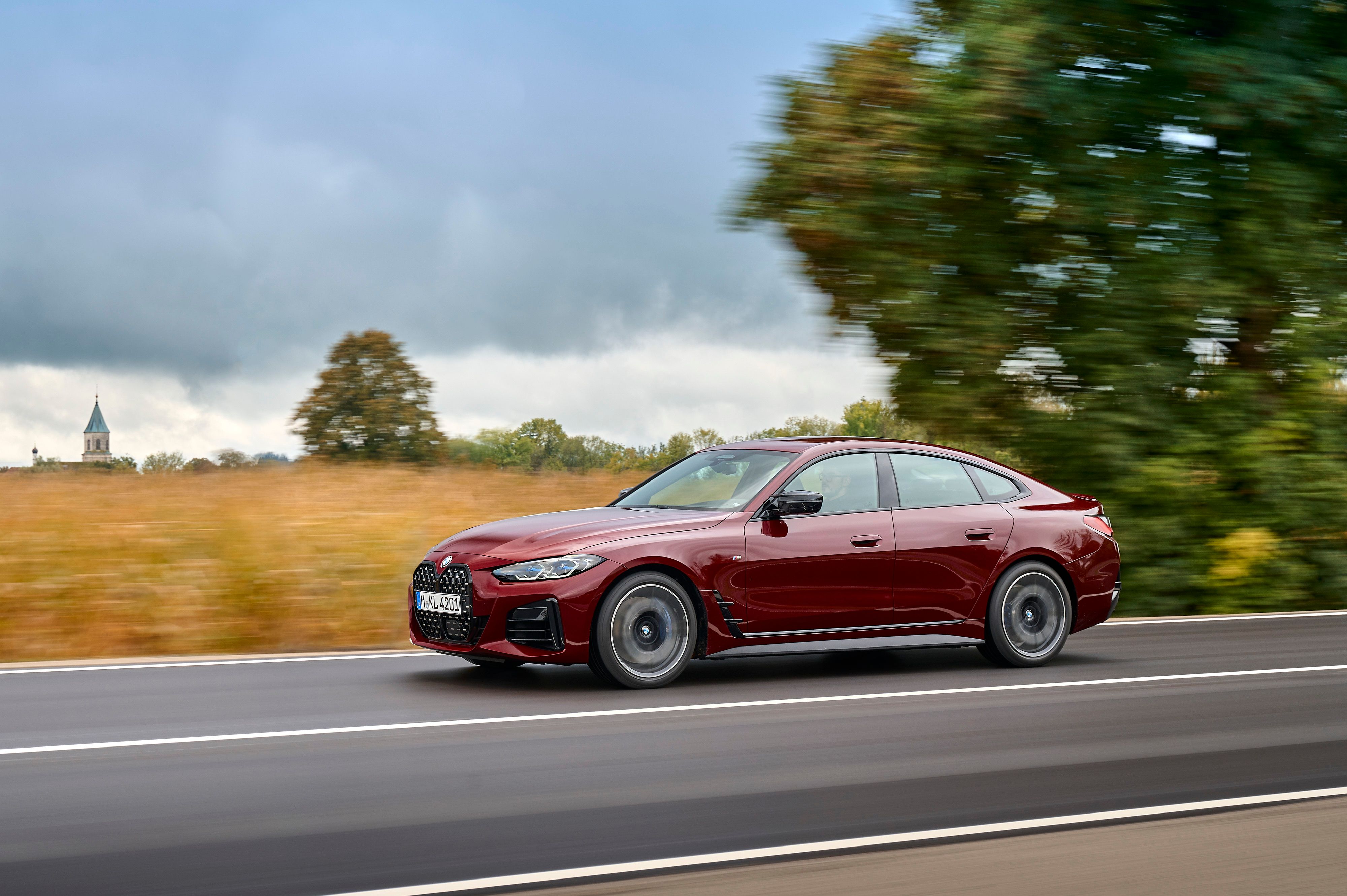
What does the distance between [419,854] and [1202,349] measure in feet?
42.3

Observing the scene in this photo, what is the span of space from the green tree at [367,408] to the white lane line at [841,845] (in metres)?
34.2

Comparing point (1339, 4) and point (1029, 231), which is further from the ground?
point (1339, 4)

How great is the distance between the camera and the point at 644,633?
8539mm

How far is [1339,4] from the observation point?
16.0m

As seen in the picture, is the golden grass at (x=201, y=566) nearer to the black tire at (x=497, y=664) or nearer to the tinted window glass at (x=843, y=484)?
the black tire at (x=497, y=664)

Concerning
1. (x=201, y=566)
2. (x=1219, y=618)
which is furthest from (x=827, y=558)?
(x=1219, y=618)

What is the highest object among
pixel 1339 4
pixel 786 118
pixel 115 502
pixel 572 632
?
pixel 1339 4

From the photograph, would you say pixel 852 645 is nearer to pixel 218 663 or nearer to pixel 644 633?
pixel 644 633

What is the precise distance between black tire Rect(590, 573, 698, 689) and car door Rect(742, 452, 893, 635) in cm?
46

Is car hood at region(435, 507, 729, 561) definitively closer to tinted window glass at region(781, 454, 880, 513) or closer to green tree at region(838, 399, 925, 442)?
tinted window glass at region(781, 454, 880, 513)

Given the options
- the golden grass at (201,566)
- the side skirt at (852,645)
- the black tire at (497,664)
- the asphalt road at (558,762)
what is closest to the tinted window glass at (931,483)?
the side skirt at (852,645)

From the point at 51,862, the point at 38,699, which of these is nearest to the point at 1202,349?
the point at 38,699

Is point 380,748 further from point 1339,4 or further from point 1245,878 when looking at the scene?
point 1339,4

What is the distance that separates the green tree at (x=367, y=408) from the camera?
39.6 m
